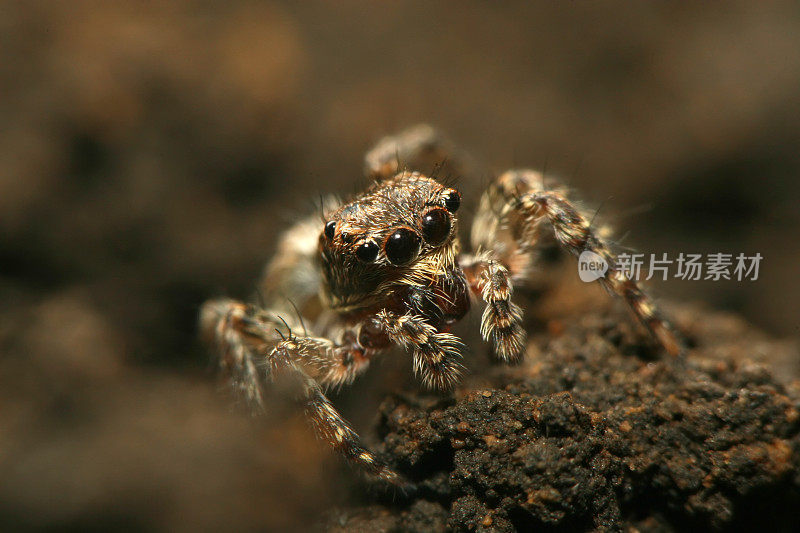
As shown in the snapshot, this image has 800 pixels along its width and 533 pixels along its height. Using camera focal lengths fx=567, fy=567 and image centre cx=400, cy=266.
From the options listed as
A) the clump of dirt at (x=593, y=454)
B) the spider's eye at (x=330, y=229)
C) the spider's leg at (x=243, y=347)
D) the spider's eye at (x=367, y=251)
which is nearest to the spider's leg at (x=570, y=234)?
the clump of dirt at (x=593, y=454)

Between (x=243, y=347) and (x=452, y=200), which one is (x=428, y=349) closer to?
(x=452, y=200)

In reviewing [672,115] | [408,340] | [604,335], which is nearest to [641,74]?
[672,115]

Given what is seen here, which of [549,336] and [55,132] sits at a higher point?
[55,132]

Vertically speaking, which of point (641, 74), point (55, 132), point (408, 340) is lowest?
point (408, 340)

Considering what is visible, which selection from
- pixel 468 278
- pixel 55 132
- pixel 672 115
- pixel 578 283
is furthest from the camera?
pixel 672 115

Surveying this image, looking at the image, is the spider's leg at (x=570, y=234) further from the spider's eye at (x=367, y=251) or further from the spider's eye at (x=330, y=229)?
the spider's eye at (x=330, y=229)

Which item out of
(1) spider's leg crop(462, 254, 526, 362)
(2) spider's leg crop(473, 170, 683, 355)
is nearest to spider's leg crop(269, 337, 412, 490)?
(1) spider's leg crop(462, 254, 526, 362)

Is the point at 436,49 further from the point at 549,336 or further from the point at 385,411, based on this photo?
the point at 385,411
